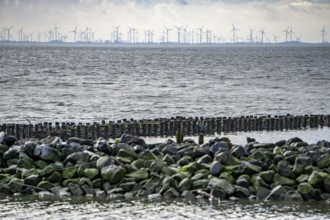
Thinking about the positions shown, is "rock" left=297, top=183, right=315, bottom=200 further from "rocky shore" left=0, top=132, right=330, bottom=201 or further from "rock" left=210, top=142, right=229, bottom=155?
"rock" left=210, top=142, right=229, bottom=155

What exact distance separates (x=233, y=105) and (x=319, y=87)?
35993 millimetres

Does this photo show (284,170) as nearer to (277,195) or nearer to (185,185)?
(277,195)

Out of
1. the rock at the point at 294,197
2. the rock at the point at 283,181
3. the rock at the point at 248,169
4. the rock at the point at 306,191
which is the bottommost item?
the rock at the point at 294,197

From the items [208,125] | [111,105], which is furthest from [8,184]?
[111,105]

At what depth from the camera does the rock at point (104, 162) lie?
30.1m

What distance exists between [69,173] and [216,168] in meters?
5.86

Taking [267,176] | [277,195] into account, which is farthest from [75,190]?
[277,195]

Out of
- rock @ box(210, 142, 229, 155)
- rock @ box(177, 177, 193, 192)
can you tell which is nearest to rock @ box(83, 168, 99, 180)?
rock @ box(177, 177, 193, 192)

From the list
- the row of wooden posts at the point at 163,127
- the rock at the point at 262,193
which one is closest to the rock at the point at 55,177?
the rock at the point at 262,193

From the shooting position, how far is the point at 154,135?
47.2 m

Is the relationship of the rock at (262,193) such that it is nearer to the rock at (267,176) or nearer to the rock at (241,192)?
the rock at (241,192)

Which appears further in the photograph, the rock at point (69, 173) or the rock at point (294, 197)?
the rock at point (69, 173)

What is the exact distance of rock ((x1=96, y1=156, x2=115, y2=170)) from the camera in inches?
1184

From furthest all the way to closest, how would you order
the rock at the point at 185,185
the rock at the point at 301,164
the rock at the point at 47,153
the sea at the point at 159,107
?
1. the rock at the point at 47,153
2. the rock at the point at 301,164
3. the rock at the point at 185,185
4. the sea at the point at 159,107
